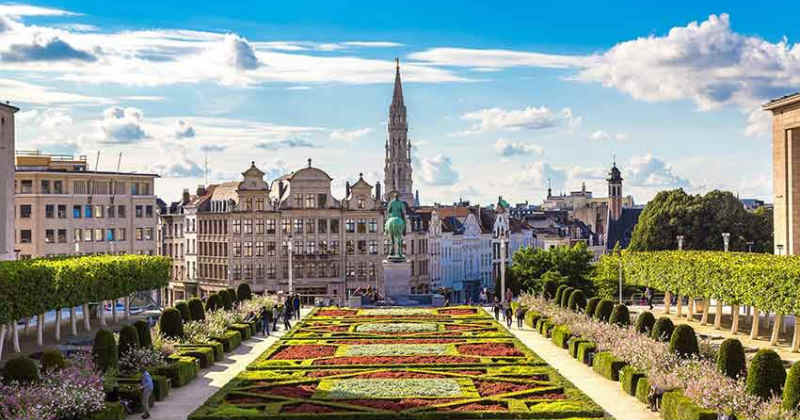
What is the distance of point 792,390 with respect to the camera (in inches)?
1207

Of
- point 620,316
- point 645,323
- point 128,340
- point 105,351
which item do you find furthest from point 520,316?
point 105,351

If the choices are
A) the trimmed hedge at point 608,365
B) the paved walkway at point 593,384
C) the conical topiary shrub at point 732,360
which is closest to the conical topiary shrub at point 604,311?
the paved walkway at point 593,384

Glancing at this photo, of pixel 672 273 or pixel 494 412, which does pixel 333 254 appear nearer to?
pixel 672 273

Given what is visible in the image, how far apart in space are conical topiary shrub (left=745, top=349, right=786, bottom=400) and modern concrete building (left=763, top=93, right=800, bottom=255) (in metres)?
50.2

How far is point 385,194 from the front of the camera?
588 ft

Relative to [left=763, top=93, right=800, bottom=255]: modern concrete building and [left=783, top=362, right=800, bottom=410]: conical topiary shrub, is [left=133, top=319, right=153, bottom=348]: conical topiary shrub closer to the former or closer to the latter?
[left=783, top=362, right=800, bottom=410]: conical topiary shrub

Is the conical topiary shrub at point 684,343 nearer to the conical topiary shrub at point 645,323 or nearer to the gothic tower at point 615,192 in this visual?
the conical topiary shrub at point 645,323

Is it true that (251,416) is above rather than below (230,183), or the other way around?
below

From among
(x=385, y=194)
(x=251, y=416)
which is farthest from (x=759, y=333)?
(x=385, y=194)

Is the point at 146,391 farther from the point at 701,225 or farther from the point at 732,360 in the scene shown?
the point at 701,225

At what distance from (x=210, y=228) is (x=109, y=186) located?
467 inches

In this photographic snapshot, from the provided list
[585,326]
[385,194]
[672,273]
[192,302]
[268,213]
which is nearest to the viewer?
[585,326]

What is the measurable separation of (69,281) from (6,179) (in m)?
31.6

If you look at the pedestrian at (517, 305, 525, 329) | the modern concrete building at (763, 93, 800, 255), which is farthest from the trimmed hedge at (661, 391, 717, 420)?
the modern concrete building at (763, 93, 800, 255)
